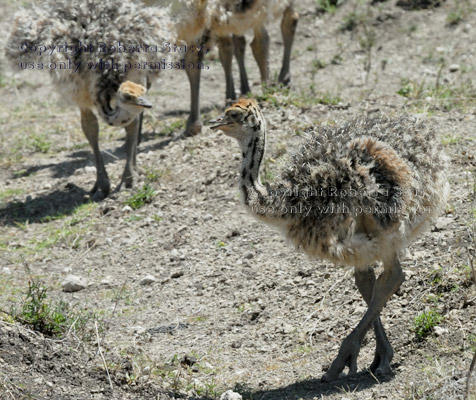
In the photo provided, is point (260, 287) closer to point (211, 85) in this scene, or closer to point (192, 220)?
point (192, 220)

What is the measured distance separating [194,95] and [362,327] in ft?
18.3

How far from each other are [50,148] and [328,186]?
6440 mm

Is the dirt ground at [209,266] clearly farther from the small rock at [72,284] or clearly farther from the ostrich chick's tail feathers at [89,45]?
the ostrich chick's tail feathers at [89,45]

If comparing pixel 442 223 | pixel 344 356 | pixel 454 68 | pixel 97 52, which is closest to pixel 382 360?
pixel 344 356

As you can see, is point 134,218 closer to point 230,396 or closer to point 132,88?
point 132,88

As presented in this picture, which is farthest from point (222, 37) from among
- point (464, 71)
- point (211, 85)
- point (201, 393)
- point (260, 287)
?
point (201, 393)

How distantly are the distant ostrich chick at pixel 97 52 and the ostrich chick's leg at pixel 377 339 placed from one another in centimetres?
358

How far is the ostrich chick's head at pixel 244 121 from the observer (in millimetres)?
5762

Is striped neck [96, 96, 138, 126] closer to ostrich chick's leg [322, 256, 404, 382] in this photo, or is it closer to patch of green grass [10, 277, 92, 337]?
patch of green grass [10, 277, 92, 337]

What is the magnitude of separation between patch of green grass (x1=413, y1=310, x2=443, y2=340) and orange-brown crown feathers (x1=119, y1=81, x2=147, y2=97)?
396cm

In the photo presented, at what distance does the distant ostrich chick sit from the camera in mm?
8734

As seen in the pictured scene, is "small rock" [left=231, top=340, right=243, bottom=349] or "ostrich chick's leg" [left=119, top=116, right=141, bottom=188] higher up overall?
"ostrich chick's leg" [left=119, top=116, right=141, bottom=188]

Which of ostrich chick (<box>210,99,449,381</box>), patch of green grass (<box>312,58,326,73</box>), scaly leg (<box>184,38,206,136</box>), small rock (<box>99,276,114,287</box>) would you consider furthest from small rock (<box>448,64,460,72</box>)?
ostrich chick (<box>210,99,449,381</box>)

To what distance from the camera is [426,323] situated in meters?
5.69
